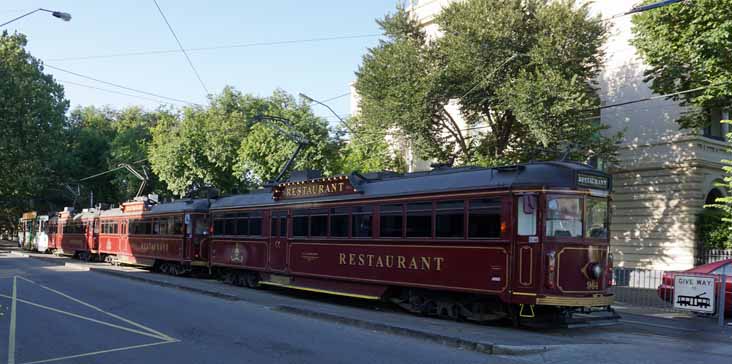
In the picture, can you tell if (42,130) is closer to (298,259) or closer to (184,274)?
(184,274)

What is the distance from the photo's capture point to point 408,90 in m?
26.4

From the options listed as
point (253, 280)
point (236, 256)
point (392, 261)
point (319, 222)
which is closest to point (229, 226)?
point (236, 256)

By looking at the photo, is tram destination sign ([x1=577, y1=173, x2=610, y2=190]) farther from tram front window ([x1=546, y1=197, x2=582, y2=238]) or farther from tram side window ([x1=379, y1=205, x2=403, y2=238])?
tram side window ([x1=379, y1=205, x2=403, y2=238])

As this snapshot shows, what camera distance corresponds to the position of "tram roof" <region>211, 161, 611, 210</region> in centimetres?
1237

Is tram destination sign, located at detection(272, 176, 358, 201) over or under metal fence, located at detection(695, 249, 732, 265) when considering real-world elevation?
over

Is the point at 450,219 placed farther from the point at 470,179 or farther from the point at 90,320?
the point at 90,320

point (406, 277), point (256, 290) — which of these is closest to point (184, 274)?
point (256, 290)

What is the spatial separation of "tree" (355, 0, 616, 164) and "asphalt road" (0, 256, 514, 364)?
12.7 m

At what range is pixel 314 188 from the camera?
58.7ft

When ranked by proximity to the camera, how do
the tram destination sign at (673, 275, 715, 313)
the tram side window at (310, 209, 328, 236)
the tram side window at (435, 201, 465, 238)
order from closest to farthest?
the tram side window at (435, 201, 465, 238), the tram destination sign at (673, 275, 715, 313), the tram side window at (310, 209, 328, 236)

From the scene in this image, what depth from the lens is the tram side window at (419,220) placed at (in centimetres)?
1401

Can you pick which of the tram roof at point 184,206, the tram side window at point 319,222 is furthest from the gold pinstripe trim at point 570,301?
the tram roof at point 184,206

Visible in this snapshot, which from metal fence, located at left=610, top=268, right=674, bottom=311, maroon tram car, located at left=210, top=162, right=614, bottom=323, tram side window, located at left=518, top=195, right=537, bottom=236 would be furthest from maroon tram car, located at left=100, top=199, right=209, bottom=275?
tram side window, located at left=518, top=195, right=537, bottom=236

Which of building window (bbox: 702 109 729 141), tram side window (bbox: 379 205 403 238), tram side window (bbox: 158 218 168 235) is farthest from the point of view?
building window (bbox: 702 109 729 141)
